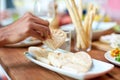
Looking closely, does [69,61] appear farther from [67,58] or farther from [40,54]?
[40,54]

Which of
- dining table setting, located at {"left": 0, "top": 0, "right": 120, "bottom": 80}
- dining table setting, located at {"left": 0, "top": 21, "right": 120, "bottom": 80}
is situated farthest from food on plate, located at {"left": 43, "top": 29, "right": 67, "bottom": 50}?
dining table setting, located at {"left": 0, "top": 21, "right": 120, "bottom": 80}

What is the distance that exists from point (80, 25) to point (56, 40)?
160 millimetres

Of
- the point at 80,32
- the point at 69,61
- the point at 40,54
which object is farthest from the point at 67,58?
the point at 80,32

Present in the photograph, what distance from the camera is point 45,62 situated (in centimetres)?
91

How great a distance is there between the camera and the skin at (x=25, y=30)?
0.94m

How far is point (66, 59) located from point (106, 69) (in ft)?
0.48

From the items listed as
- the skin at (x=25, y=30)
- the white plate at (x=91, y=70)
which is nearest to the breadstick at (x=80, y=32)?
the skin at (x=25, y=30)

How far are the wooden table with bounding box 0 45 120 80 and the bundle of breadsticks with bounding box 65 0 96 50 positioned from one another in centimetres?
9

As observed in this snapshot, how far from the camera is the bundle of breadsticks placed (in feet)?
3.76

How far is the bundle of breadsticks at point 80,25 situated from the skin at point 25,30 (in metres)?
0.19

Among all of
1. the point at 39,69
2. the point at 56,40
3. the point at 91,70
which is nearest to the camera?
the point at 91,70

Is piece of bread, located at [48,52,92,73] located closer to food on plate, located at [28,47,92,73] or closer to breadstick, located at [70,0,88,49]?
food on plate, located at [28,47,92,73]

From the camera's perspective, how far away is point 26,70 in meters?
0.91

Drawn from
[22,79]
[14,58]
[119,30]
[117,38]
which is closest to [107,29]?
[119,30]
